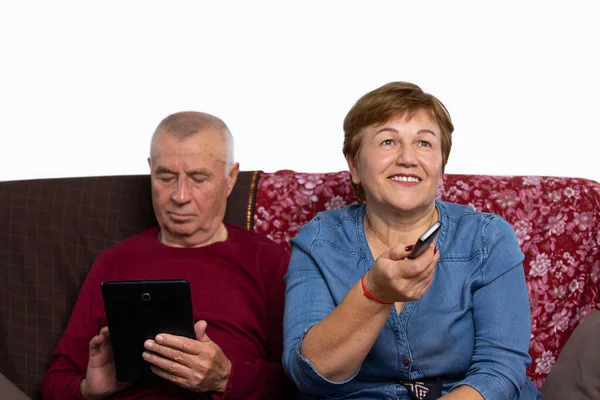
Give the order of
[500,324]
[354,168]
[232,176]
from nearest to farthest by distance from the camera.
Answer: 1. [500,324]
2. [354,168]
3. [232,176]

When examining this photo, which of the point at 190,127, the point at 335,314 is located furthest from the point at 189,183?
the point at 335,314

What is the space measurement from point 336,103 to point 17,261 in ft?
4.08

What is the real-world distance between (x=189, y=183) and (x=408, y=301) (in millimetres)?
807

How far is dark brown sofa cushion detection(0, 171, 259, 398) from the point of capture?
8.07 ft

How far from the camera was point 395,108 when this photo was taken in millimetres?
1957

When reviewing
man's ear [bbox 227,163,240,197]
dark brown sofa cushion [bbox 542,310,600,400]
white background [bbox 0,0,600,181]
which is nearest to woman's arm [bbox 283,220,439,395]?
man's ear [bbox 227,163,240,197]

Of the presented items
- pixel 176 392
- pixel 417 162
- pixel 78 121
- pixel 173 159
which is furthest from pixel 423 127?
pixel 78 121

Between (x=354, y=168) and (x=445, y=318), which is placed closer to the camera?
(x=445, y=318)

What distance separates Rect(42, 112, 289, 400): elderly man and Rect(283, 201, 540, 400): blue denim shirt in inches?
12.5

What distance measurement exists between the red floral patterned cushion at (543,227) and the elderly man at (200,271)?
262 mm

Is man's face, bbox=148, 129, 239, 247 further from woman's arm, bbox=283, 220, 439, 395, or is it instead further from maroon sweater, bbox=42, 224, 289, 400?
woman's arm, bbox=283, 220, 439, 395

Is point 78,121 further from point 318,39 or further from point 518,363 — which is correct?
point 518,363

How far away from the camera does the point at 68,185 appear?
2.62 m

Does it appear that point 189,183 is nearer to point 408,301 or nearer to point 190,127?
point 190,127
